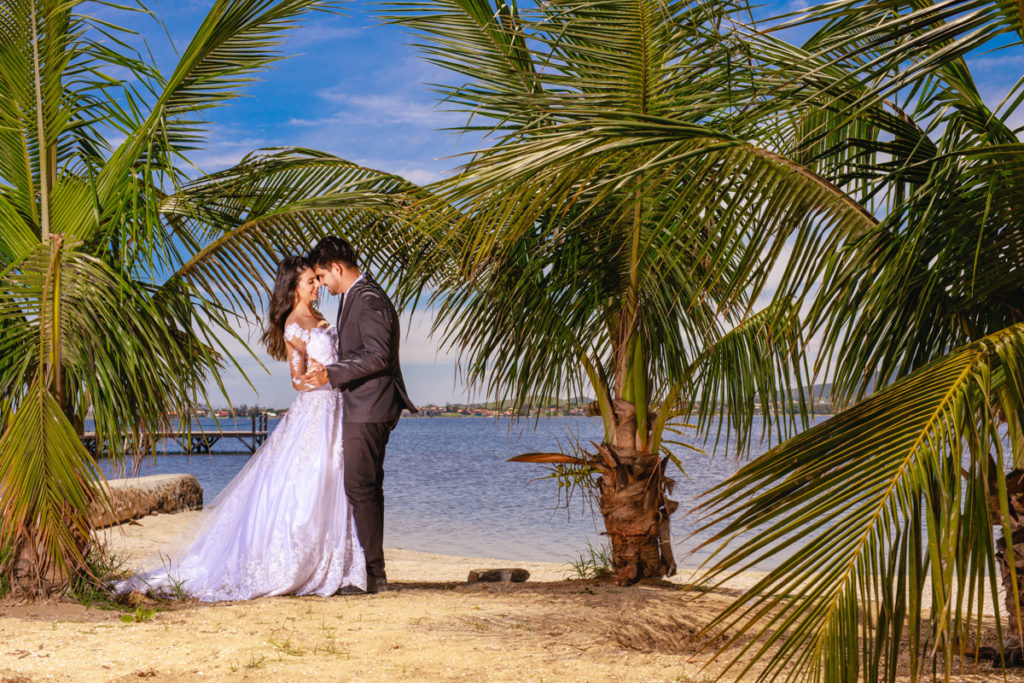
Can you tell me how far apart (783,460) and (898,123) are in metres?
1.88

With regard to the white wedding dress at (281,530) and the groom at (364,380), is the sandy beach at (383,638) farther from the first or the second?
the groom at (364,380)

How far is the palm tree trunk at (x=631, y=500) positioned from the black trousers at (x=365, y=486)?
1.43 metres

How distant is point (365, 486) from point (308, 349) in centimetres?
96

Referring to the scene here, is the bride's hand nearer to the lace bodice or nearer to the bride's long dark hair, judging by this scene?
the lace bodice

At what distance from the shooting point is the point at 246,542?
16.3 feet

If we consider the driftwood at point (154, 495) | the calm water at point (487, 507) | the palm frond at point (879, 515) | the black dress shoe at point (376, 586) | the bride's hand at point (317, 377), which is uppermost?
the bride's hand at point (317, 377)

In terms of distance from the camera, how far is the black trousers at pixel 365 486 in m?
5.04

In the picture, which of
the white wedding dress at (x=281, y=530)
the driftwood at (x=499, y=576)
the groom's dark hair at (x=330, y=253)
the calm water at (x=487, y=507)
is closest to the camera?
the white wedding dress at (x=281, y=530)

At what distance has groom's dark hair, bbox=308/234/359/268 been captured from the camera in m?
5.21

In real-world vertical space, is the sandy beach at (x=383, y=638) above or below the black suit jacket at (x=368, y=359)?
below

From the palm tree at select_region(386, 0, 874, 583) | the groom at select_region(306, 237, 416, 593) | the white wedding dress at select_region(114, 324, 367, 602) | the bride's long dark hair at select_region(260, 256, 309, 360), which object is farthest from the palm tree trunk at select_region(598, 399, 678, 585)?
the bride's long dark hair at select_region(260, 256, 309, 360)

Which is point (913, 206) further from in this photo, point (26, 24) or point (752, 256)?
point (26, 24)

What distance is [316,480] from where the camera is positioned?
5.02m

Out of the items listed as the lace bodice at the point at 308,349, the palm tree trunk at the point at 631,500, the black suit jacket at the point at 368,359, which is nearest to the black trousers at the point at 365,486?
the black suit jacket at the point at 368,359
